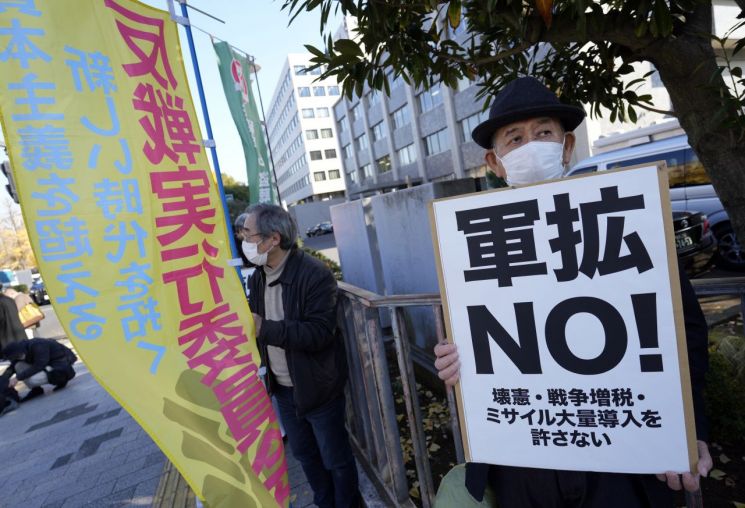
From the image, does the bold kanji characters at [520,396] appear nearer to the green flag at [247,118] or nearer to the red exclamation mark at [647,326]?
the red exclamation mark at [647,326]

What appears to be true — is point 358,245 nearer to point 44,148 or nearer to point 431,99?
point 44,148

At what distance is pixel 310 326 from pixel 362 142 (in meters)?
38.6

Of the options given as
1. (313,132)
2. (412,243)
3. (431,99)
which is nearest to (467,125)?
(431,99)

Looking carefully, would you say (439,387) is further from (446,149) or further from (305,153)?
(305,153)

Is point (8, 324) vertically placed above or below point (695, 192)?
below

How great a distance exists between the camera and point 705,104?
1543mm

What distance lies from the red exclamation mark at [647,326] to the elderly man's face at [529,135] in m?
0.50

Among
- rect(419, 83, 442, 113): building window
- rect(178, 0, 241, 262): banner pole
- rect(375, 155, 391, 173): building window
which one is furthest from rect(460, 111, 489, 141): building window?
rect(178, 0, 241, 262): banner pole

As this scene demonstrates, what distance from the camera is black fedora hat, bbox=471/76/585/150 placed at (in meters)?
1.23

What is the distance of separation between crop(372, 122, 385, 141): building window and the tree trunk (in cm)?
3393

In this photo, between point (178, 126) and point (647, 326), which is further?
point (178, 126)

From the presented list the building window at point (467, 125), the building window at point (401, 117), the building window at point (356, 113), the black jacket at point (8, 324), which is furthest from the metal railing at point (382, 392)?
the building window at point (356, 113)

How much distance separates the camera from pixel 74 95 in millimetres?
1575

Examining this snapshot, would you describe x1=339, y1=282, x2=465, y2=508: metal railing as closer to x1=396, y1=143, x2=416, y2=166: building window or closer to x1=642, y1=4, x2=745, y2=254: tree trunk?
x1=642, y1=4, x2=745, y2=254: tree trunk
